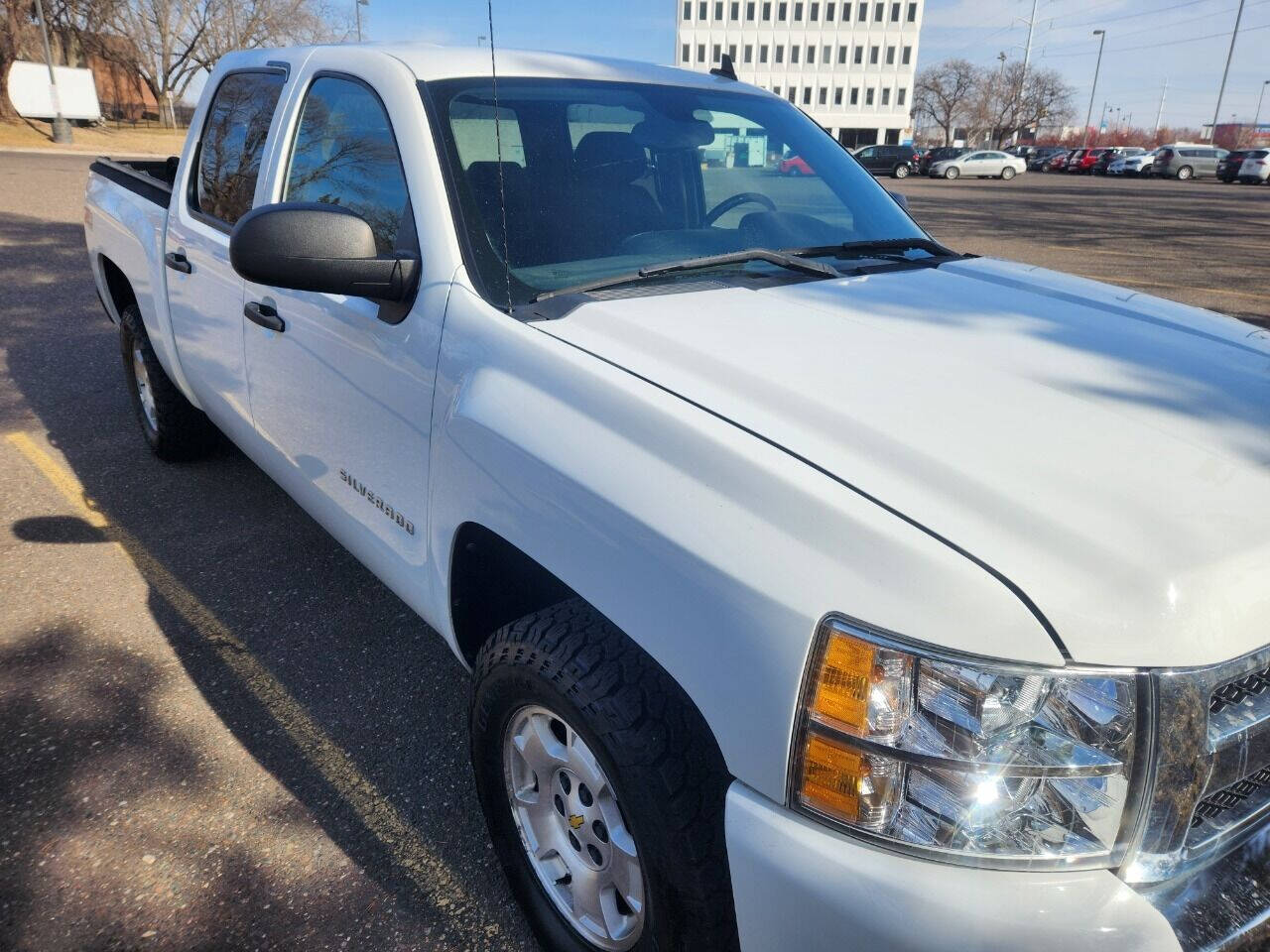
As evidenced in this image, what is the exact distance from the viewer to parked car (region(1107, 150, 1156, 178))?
43438mm

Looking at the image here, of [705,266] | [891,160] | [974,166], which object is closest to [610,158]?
[705,266]

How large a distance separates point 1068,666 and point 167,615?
3203 mm

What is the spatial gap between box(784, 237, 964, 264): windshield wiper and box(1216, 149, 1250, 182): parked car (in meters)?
43.0

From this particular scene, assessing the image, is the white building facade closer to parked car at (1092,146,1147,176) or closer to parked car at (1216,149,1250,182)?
parked car at (1092,146,1147,176)

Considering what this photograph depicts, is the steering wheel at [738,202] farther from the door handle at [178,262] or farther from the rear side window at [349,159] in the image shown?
the door handle at [178,262]

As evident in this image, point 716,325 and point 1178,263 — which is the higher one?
point 716,325

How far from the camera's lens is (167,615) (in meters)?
3.42

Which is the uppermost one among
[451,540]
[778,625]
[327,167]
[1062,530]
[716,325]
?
[327,167]

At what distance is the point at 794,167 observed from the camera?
3.09 m

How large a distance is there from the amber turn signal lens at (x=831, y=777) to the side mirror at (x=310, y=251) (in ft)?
4.84

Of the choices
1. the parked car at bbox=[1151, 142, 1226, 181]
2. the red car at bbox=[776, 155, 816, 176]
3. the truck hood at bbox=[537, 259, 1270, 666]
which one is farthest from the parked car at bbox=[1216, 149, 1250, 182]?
the truck hood at bbox=[537, 259, 1270, 666]

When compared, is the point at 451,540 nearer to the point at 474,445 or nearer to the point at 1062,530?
the point at 474,445

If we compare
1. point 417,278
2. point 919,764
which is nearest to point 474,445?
point 417,278

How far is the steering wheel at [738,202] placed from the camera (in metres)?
2.86
